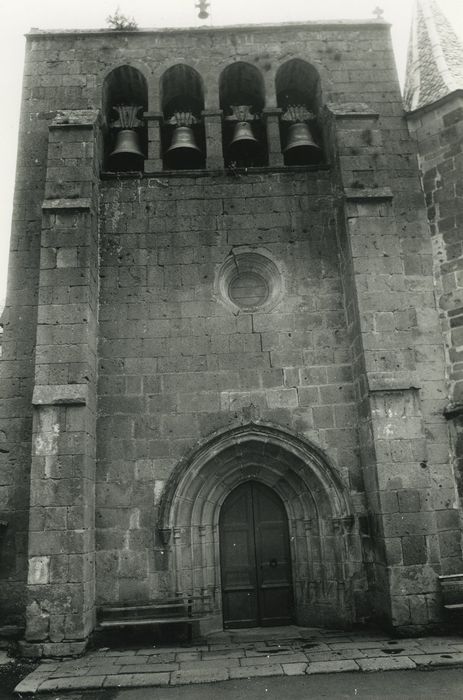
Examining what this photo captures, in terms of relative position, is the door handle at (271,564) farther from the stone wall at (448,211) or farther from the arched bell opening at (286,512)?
the stone wall at (448,211)

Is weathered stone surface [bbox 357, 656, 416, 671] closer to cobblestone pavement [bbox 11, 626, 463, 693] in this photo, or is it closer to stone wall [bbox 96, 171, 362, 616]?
cobblestone pavement [bbox 11, 626, 463, 693]

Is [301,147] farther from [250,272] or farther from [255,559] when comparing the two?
[255,559]

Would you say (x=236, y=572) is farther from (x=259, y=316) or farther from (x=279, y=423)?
(x=259, y=316)

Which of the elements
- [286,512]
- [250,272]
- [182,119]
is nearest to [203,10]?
[182,119]

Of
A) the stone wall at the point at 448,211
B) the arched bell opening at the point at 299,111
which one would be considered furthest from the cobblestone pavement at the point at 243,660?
the arched bell opening at the point at 299,111

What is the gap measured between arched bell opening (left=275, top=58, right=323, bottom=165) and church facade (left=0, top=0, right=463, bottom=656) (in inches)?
2.0

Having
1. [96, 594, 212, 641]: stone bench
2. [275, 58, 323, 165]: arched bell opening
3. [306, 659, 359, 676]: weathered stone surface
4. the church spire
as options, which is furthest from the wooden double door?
the church spire

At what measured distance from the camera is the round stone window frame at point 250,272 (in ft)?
28.2

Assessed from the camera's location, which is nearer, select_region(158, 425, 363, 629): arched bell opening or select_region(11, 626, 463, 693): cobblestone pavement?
select_region(11, 626, 463, 693): cobblestone pavement

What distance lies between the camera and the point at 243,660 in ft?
21.3

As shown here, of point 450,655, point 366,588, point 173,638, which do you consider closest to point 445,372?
point 366,588

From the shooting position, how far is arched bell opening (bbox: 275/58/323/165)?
937 centimetres

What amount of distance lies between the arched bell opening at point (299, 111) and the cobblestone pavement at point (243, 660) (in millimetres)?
7179

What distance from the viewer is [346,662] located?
244 inches
